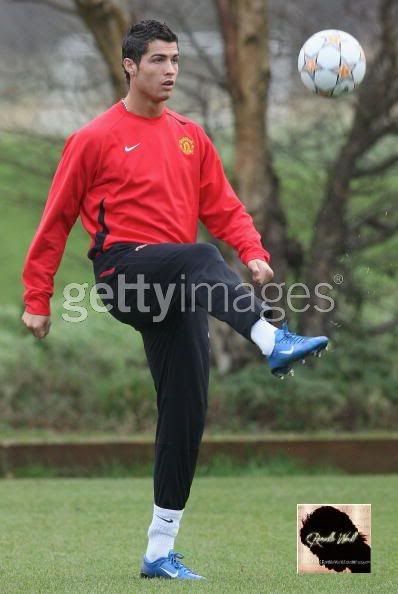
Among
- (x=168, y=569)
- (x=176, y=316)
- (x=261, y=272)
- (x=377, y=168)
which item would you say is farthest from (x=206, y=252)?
(x=377, y=168)

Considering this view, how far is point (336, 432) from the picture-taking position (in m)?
9.57

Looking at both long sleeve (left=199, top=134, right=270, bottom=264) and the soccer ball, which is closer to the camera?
A: long sleeve (left=199, top=134, right=270, bottom=264)

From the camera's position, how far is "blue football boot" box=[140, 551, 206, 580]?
5137mm

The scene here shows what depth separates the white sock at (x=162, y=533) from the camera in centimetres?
523

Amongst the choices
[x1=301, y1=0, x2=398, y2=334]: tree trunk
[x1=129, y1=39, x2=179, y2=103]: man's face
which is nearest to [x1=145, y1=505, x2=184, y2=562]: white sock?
[x1=129, y1=39, x2=179, y2=103]: man's face

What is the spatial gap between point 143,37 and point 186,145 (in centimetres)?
46

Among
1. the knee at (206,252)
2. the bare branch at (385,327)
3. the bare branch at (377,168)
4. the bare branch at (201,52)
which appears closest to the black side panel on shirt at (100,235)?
the knee at (206,252)

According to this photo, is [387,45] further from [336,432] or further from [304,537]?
[304,537]

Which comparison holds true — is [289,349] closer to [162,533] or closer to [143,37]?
[162,533]

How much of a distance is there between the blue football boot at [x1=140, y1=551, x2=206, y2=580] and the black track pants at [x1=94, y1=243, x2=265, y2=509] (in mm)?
216

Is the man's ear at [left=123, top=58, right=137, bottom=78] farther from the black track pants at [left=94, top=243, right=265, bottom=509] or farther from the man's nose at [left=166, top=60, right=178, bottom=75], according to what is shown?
the black track pants at [left=94, top=243, right=265, bottom=509]

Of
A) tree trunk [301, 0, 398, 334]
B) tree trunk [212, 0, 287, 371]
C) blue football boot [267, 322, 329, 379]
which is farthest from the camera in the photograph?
tree trunk [301, 0, 398, 334]

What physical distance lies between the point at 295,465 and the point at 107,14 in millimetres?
3678

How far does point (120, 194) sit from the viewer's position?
502 cm
